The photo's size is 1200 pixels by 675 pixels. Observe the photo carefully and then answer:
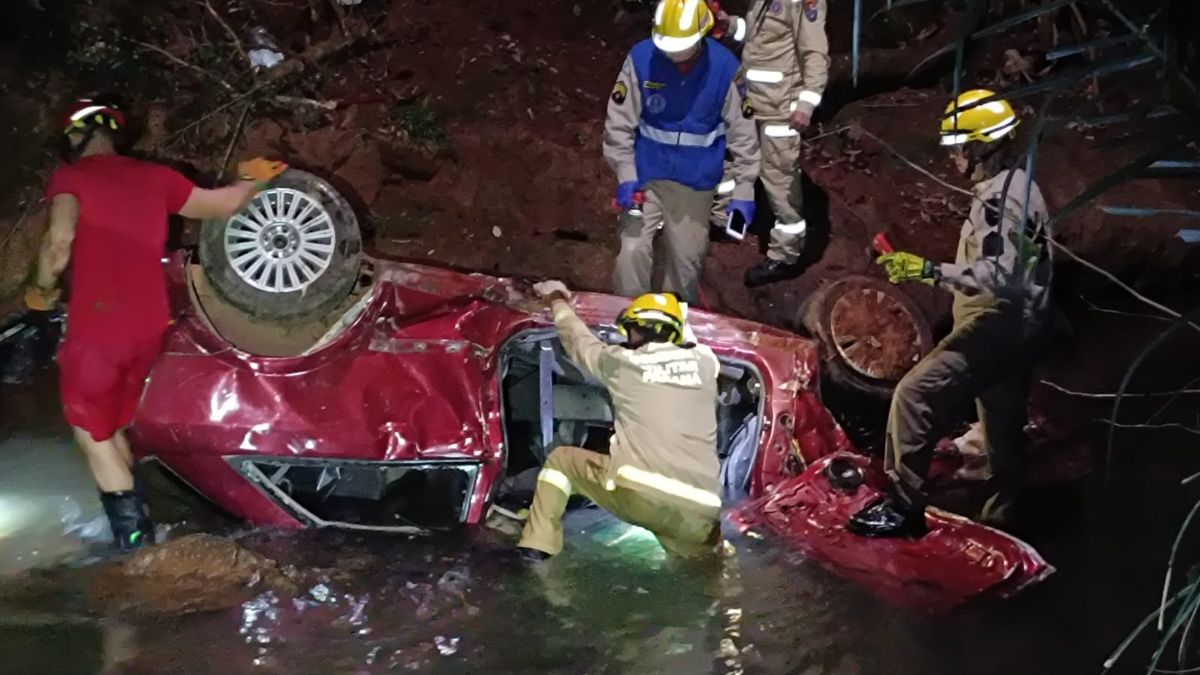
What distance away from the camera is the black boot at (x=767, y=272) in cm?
699

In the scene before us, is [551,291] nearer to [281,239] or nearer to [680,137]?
[281,239]

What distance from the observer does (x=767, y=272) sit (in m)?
7.00

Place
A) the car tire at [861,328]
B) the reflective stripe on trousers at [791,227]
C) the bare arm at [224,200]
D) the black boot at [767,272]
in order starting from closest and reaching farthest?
the bare arm at [224,200] < the car tire at [861,328] < the reflective stripe on trousers at [791,227] < the black boot at [767,272]

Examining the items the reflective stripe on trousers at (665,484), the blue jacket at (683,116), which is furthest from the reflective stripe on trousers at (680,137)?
the reflective stripe on trousers at (665,484)

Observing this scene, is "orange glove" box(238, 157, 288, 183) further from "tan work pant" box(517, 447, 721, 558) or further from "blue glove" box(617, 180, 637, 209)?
"blue glove" box(617, 180, 637, 209)

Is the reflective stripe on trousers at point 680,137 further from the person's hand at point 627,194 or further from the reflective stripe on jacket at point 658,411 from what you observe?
the reflective stripe on jacket at point 658,411

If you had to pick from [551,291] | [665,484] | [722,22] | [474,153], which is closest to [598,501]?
[665,484]

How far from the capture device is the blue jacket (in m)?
5.55

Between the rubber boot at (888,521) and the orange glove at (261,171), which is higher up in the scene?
the orange glove at (261,171)

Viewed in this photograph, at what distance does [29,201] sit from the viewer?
7328 mm

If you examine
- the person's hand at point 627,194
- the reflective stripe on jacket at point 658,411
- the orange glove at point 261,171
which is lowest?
the reflective stripe on jacket at point 658,411

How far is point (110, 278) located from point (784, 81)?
4071 millimetres

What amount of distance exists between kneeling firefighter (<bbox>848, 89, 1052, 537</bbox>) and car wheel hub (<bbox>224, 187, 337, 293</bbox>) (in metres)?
2.75

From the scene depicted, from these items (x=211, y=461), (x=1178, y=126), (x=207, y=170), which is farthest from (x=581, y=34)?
(x=1178, y=126)
